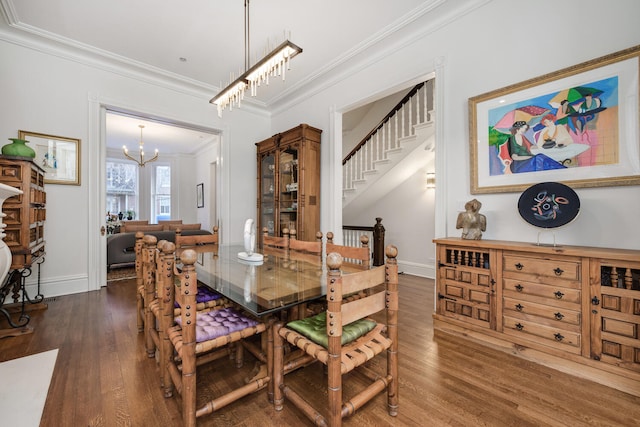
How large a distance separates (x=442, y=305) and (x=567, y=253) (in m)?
1.01

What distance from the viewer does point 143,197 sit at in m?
8.45

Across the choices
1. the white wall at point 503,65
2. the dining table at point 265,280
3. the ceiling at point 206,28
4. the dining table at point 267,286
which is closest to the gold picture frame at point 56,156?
the ceiling at point 206,28

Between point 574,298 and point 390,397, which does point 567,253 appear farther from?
point 390,397

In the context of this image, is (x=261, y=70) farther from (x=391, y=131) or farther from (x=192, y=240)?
(x=391, y=131)

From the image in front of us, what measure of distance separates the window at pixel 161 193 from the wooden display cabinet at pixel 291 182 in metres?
5.64

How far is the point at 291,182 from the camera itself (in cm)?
409

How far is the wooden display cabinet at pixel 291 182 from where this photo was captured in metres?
3.80

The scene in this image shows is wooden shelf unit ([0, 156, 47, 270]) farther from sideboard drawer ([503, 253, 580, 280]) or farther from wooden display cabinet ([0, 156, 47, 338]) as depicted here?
sideboard drawer ([503, 253, 580, 280])

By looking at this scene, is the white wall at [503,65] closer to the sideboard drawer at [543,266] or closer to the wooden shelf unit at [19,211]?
the sideboard drawer at [543,266]


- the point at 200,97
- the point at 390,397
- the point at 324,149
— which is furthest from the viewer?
the point at 200,97

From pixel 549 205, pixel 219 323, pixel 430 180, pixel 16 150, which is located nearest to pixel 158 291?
pixel 219 323

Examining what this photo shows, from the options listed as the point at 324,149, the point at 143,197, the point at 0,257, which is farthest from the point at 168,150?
the point at 0,257

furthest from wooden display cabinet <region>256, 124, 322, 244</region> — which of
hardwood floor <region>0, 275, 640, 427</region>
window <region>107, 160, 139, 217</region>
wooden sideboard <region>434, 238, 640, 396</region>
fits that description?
window <region>107, 160, 139, 217</region>

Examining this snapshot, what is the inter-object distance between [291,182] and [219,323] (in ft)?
9.29
